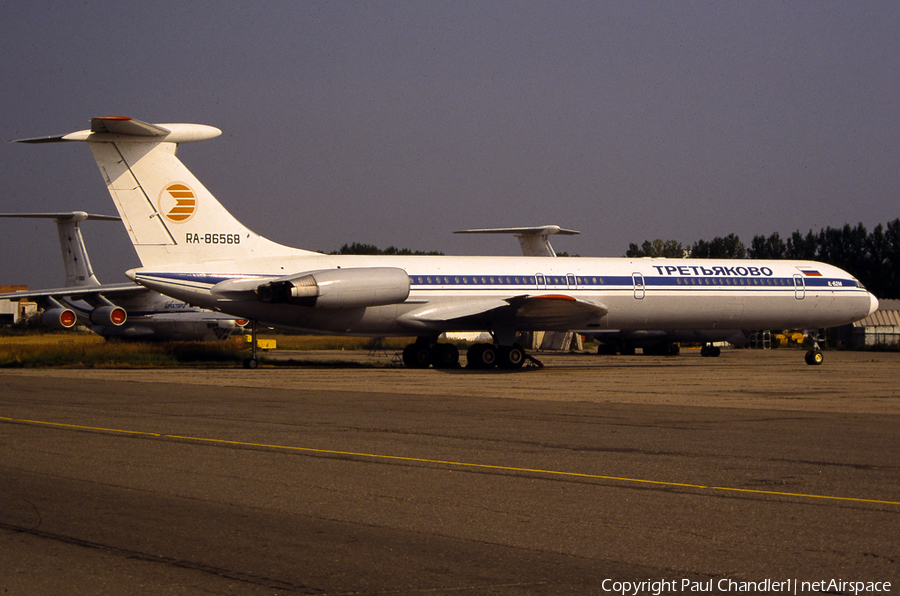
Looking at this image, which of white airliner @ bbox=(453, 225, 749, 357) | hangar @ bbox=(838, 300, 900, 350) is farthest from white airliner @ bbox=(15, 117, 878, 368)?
hangar @ bbox=(838, 300, 900, 350)

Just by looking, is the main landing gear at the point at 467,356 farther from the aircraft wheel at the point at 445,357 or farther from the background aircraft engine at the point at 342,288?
the background aircraft engine at the point at 342,288

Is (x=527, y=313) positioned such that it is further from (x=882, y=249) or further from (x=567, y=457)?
(x=882, y=249)

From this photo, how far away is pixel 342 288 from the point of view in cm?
2433

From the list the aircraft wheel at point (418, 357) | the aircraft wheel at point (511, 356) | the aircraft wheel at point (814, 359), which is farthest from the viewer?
the aircraft wheel at point (814, 359)

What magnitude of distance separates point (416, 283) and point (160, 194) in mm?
A: 7734

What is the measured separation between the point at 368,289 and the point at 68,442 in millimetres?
14607

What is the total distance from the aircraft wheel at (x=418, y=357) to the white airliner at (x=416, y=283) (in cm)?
4

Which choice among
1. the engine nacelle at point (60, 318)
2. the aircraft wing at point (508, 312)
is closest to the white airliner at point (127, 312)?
the engine nacelle at point (60, 318)

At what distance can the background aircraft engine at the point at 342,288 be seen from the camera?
23.8 metres

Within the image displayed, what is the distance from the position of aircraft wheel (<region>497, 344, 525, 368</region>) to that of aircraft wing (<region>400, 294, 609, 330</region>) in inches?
27.8

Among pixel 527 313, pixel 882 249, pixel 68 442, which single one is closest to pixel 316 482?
pixel 68 442

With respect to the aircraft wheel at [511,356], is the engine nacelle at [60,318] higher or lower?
higher

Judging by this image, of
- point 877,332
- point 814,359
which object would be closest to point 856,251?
point 877,332

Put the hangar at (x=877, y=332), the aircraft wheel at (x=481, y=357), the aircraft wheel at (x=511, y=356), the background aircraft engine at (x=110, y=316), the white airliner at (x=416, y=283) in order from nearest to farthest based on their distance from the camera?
the white airliner at (x=416, y=283) < the aircraft wheel at (x=481, y=357) < the aircraft wheel at (x=511, y=356) < the background aircraft engine at (x=110, y=316) < the hangar at (x=877, y=332)
